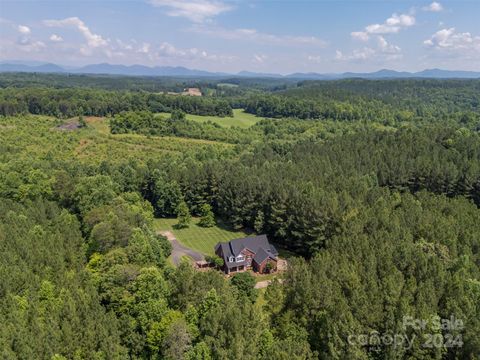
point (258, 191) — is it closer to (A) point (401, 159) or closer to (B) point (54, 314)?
(A) point (401, 159)

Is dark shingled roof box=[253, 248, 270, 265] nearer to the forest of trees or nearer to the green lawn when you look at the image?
the green lawn

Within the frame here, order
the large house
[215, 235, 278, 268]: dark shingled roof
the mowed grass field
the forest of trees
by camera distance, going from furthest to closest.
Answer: the forest of trees, the mowed grass field, [215, 235, 278, 268]: dark shingled roof, the large house

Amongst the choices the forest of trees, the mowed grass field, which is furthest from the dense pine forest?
the forest of trees

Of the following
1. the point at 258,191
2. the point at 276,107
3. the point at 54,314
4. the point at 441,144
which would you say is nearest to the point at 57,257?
the point at 54,314

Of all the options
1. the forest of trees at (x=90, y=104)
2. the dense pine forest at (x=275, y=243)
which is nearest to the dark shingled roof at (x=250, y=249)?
the dense pine forest at (x=275, y=243)

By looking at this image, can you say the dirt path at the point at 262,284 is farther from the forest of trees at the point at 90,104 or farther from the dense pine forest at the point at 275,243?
the forest of trees at the point at 90,104
